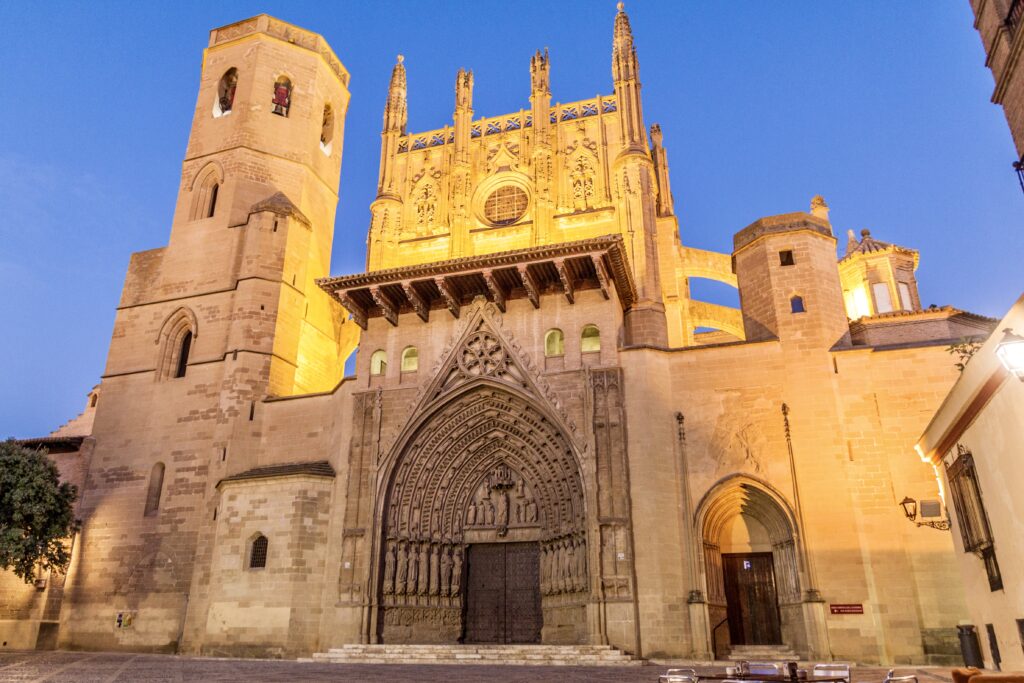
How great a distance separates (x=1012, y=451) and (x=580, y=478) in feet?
29.3

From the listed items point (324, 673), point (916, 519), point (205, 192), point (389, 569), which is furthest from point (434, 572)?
Answer: point (205, 192)

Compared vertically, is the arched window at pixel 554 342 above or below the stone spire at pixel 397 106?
below

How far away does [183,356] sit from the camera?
2102 centimetres

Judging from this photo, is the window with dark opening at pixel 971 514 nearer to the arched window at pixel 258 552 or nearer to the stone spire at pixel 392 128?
the arched window at pixel 258 552

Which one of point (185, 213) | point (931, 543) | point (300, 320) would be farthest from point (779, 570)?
point (185, 213)

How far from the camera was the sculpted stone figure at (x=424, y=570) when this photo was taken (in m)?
16.0

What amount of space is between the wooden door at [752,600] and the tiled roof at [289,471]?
9013mm

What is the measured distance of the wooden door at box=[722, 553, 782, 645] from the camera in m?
14.7

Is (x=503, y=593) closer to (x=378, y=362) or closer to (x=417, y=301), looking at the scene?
(x=378, y=362)

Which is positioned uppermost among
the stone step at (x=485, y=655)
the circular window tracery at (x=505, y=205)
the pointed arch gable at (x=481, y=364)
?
the circular window tracery at (x=505, y=205)

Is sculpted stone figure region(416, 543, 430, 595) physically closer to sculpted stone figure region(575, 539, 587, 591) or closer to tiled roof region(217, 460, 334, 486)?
tiled roof region(217, 460, 334, 486)

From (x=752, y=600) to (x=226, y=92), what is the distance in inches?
862

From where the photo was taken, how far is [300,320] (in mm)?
21125

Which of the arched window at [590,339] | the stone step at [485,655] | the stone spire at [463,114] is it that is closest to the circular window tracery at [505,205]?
the stone spire at [463,114]
